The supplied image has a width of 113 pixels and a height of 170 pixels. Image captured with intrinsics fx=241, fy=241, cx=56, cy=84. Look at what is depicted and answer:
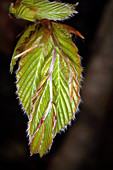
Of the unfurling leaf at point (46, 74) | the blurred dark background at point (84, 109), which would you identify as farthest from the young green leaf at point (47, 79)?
the blurred dark background at point (84, 109)

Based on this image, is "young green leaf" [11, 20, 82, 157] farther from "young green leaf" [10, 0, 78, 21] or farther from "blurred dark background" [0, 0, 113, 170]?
"blurred dark background" [0, 0, 113, 170]

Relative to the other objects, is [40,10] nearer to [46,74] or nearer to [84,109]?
[46,74]

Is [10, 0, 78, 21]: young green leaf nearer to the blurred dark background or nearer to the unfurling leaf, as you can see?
the unfurling leaf

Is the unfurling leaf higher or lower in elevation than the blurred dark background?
higher

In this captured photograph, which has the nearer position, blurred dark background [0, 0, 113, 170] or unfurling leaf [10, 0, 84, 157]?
unfurling leaf [10, 0, 84, 157]

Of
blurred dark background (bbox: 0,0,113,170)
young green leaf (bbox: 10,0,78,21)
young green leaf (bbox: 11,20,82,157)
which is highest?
young green leaf (bbox: 10,0,78,21)

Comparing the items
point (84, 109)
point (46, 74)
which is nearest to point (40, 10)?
point (46, 74)

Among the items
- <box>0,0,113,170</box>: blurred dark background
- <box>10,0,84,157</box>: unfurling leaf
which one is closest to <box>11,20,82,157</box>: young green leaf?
<box>10,0,84,157</box>: unfurling leaf

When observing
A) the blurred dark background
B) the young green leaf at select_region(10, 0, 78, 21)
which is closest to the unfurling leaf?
the young green leaf at select_region(10, 0, 78, 21)
